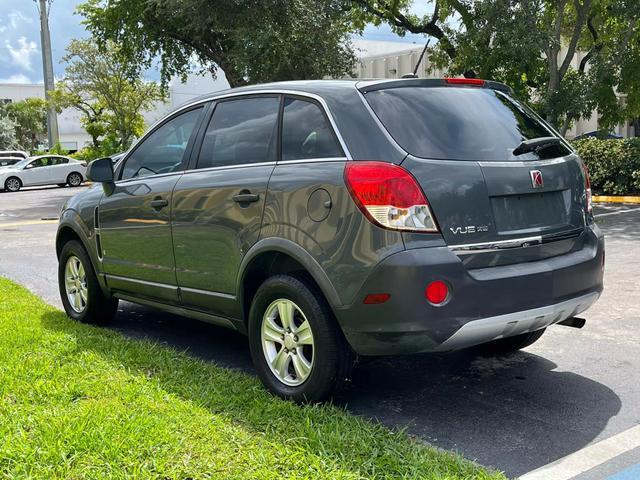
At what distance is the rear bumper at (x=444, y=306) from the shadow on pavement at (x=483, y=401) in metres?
0.50

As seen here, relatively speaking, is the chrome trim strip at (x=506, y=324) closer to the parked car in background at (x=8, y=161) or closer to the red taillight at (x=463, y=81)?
the red taillight at (x=463, y=81)

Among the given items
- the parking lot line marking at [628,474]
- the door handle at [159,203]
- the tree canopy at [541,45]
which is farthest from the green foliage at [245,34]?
the parking lot line marking at [628,474]

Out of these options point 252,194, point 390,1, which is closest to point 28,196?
point 390,1

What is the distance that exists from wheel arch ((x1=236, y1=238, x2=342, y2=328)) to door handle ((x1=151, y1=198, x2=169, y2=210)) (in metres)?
0.99

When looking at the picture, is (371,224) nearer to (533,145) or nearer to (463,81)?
(533,145)

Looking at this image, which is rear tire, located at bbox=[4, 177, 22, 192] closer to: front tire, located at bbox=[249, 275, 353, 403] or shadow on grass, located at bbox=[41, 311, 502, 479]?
shadow on grass, located at bbox=[41, 311, 502, 479]

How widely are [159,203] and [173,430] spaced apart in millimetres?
1920

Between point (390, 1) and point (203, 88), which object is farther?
point (203, 88)

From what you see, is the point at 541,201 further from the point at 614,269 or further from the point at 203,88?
the point at 203,88

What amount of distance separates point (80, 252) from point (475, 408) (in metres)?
3.68

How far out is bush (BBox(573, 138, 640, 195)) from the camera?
644 inches

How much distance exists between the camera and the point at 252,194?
424 centimetres

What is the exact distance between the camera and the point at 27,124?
69.1 m

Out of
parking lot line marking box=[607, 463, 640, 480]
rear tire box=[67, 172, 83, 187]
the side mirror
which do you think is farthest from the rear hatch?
rear tire box=[67, 172, 83, 187]
